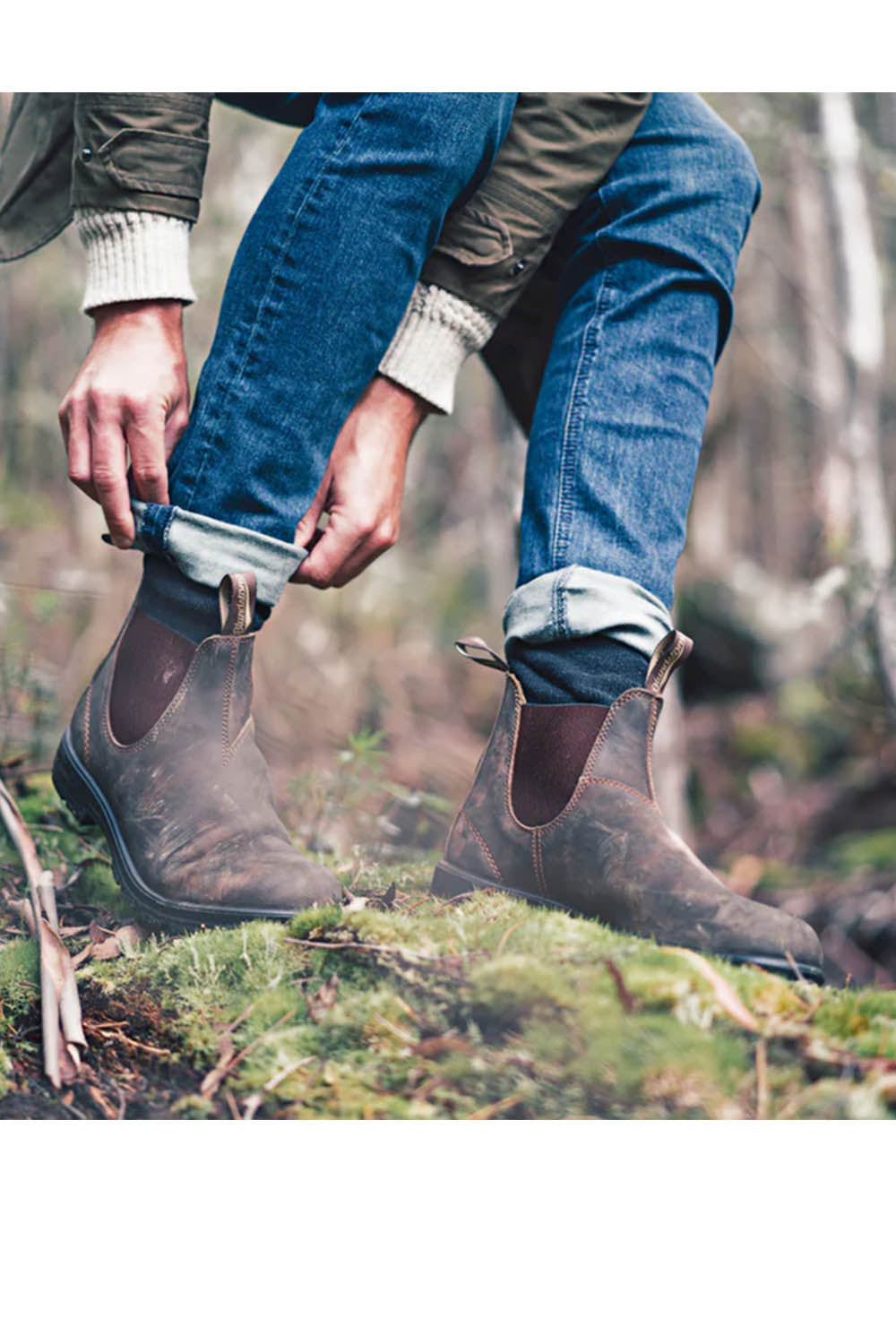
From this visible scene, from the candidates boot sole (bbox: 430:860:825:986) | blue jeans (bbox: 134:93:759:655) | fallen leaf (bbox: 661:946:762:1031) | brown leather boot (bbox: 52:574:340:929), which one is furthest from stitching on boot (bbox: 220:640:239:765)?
fallen leaf (bbox: 661:946:762:1031)

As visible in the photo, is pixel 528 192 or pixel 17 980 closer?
pixel 17 980

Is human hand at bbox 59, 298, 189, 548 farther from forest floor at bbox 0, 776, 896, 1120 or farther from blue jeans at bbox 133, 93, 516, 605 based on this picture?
forest floor at bbox 0, 776, 896, 1120

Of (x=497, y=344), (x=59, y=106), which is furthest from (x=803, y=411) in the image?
(x=59, y=106)

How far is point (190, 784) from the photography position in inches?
48.1

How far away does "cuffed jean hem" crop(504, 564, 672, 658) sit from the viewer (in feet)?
4.08

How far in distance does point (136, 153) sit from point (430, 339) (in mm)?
415

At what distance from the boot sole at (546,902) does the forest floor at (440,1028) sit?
0.02 m

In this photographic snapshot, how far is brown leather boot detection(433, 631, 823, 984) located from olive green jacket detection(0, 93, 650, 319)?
51 centimetres

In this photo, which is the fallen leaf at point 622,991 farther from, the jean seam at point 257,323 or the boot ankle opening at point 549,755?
the jean seam at point 257,323

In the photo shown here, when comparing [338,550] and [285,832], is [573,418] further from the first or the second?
[285,832]

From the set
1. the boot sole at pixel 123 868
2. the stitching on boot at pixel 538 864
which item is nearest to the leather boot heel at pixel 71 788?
the boot sole at pixel 123 868

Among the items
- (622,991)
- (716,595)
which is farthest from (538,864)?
(716,595)

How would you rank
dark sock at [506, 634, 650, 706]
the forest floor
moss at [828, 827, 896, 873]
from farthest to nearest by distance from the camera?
moss at [828, 827, 896, 873]
dark sock at [506, 634, 650, 706]
the forest floor

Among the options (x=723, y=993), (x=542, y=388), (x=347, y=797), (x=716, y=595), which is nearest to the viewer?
(x=723, y=993)
